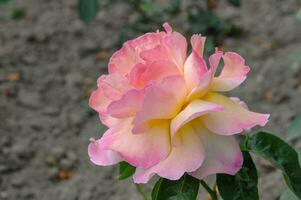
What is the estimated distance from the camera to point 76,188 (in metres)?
2.38

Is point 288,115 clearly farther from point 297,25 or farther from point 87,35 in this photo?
point 87,35

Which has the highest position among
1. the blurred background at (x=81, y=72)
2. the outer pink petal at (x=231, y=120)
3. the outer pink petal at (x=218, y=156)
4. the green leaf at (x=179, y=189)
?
the outer pink petal at (x=231, y=120)

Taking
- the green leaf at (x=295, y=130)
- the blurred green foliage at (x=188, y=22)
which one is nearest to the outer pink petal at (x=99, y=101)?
the green leaf at (x=295, y=130)

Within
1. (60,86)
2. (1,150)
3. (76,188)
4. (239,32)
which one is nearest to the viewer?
(76,188)

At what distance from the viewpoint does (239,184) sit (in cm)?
104

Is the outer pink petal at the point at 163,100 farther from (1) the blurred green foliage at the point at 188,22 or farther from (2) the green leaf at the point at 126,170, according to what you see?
(1) the blurred green foliage at the point at 188,22

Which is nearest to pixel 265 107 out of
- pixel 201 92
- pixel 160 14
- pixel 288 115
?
pixel 288 115

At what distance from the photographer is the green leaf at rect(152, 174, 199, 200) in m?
1.03

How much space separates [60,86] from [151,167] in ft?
7.00

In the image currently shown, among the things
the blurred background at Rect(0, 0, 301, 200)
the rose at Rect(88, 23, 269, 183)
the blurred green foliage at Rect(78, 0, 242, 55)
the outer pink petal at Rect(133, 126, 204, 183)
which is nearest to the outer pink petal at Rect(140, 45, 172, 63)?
the rose at Rect(88, 23, 269, 183)

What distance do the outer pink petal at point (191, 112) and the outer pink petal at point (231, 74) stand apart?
0.07 m

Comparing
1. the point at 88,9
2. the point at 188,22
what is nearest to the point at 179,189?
the point at 88,9

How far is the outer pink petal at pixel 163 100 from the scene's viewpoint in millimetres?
953

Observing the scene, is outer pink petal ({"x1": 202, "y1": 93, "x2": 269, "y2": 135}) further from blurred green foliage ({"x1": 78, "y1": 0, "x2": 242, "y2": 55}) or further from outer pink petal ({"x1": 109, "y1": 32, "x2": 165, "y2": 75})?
blurred green foliage ({"x1": 78, "y1": 0, "x2": 242, "y2": 55})
